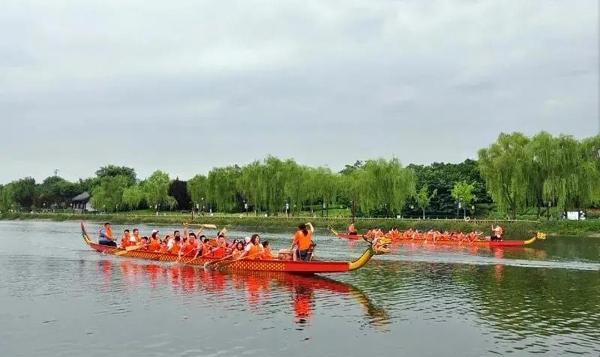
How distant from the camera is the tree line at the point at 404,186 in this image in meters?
49.5

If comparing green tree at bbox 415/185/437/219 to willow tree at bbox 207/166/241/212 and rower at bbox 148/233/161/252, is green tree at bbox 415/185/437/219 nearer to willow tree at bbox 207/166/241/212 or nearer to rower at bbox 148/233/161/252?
willow tree at bbox 207/166/241/212

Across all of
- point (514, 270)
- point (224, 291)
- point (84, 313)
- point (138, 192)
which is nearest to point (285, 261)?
point (224, 291)

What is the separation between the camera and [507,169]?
167 feet

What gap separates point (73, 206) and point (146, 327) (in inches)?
5158

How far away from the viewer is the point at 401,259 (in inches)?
1191

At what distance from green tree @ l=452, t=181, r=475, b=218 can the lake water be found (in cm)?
4434

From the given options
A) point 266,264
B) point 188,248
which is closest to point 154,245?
point 188,248

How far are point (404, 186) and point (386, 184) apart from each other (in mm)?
1813

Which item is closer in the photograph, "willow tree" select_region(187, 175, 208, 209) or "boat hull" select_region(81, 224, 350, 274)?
"boat hull" select_region(81, 224, 350, 274)

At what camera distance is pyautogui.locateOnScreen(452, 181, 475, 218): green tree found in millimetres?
70438

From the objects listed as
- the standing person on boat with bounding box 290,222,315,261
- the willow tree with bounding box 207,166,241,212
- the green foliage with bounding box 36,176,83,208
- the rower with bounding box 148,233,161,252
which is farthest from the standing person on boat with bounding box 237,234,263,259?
the green foliage with bounding box 36,176,83,208

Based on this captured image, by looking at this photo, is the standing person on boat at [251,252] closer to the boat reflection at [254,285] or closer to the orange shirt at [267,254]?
the orange shirt at [267,254]

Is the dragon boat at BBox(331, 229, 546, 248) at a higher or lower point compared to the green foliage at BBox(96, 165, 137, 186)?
lower

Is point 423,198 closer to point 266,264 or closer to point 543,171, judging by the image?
point 543,171
